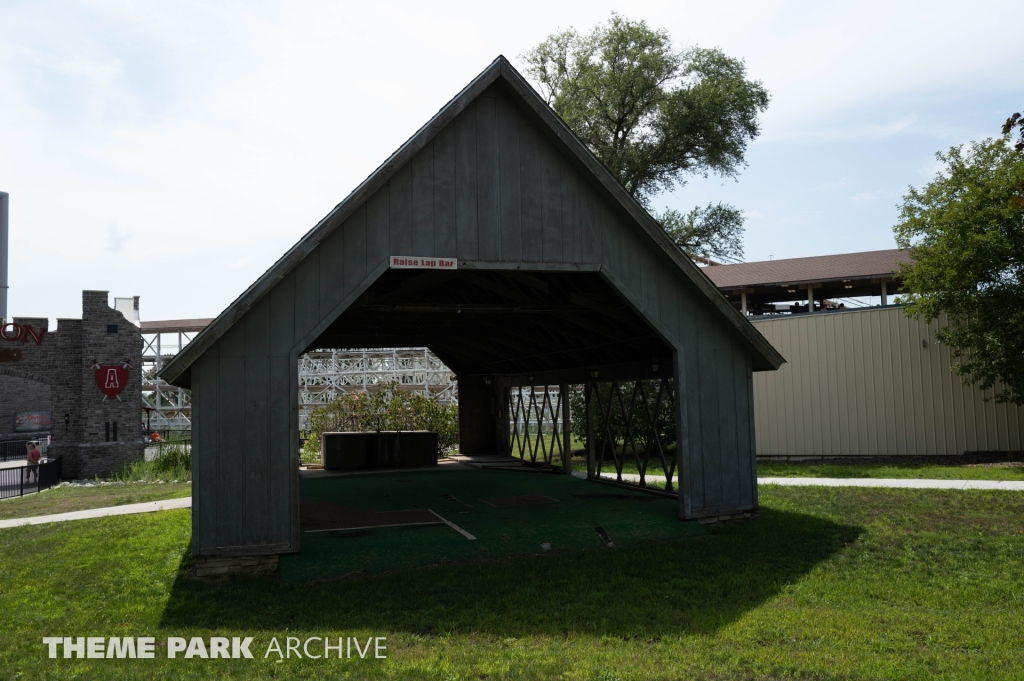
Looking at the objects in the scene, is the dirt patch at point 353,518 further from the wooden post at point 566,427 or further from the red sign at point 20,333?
the red sign at point 20,333

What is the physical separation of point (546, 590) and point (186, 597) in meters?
4.16

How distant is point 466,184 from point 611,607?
232 inches

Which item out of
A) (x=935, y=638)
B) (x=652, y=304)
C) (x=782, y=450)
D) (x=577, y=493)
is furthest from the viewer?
(x=782, y=450)

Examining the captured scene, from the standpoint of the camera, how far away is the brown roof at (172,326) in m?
48.7

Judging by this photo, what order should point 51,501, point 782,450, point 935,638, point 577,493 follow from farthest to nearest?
1. point 782,450
2. point 51,501
3. point 577,493
4. point 935,638

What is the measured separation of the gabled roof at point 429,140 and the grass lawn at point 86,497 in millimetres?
8798

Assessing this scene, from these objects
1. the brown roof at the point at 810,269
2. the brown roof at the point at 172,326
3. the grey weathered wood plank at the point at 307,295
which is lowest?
the grey weathered wood plank at the point at 307,295

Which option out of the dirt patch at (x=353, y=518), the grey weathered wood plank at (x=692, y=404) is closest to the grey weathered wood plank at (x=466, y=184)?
the grey weathered wood plank at (x=692, y=404)

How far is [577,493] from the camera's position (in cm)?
1549

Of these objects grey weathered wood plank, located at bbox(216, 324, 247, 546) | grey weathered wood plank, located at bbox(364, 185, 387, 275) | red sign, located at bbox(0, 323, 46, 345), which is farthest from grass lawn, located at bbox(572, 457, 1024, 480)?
red sign, located at bbox(0, 323, 46, 345)

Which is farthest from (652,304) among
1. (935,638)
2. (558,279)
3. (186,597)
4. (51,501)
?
(51,501)

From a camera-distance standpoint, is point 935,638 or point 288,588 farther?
point 288,588

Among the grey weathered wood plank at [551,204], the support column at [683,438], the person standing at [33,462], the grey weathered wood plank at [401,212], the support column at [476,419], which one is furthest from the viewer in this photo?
the support column at [476,419]

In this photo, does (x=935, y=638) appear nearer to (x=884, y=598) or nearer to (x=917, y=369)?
(x=884, y=598)
